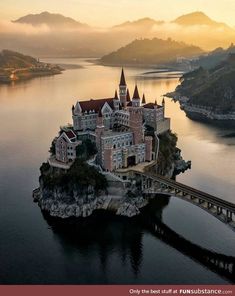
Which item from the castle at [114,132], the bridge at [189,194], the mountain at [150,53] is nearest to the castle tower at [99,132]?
the castle at [114,132]

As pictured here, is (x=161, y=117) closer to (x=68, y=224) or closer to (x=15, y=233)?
(x=68, y=224)

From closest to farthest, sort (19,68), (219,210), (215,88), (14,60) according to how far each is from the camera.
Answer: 1. (219,210)
2. (215,88)
3. (19,68)
4. (14,60)

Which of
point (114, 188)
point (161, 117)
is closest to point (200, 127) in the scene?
point (161, 117)

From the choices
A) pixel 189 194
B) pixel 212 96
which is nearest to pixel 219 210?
pixel 189 194

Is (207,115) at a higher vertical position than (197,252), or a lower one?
higher

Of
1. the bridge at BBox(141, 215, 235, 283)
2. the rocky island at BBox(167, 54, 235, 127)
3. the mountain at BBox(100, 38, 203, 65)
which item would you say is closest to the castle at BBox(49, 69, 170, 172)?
the bridge at BBox(141, 215, 235, 283)

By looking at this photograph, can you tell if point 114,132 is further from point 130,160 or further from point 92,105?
point 92,105

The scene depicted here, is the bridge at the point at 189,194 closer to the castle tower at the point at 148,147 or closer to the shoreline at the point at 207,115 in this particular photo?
the castle tower at the point at 148,147
